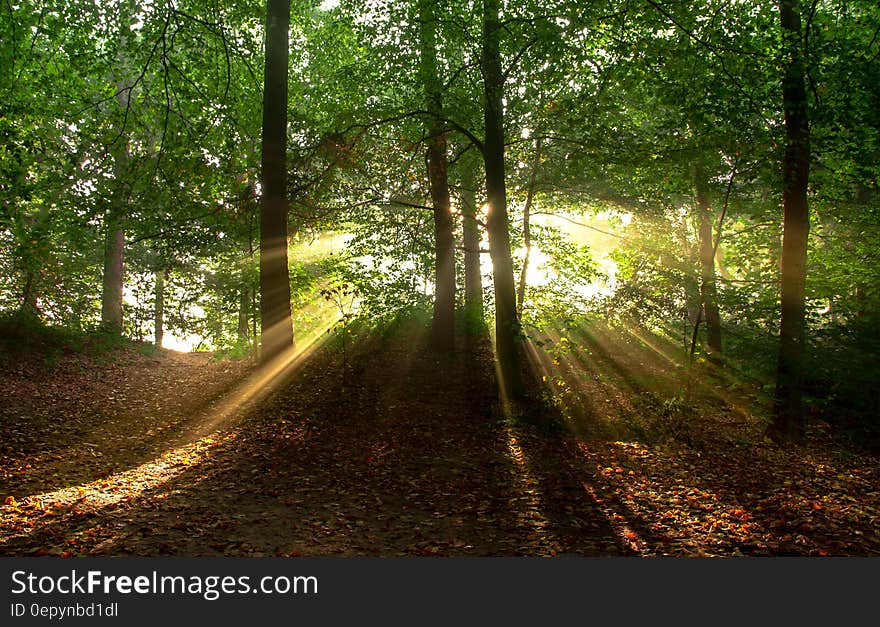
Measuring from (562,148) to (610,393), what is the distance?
6.96 metres

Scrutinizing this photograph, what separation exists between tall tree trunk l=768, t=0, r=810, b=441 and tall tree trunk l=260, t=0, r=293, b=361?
8943mm

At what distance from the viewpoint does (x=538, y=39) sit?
905cm

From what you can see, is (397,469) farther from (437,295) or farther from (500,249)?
(437,295)

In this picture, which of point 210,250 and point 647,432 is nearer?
point 647,432

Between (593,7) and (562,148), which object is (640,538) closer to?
(593,7)

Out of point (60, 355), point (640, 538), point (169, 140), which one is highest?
point (169, 140)

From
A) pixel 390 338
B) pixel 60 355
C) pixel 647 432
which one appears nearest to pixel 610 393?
pixel 647 432

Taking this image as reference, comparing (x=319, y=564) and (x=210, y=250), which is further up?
(x=210, y=250)

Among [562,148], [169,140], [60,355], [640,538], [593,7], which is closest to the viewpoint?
[640,538]

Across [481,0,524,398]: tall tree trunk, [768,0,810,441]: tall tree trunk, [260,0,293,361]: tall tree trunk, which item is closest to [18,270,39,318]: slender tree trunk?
[260,0,293,361]: tall tree trunk

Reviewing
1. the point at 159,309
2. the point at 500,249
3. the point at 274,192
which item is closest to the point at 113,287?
the point at 159,309

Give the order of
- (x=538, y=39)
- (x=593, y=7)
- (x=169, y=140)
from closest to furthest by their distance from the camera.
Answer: (x=593, y=7) < (x=538, y=39) < (x=169, y=140)

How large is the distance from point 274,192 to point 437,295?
218 inches

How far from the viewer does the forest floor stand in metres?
5.43
